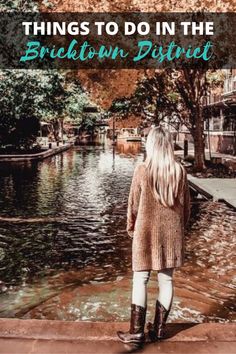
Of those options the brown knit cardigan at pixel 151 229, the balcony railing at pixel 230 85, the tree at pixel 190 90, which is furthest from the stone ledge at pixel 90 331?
the balcony railing at pixel 230 85

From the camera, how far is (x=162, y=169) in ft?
13.6

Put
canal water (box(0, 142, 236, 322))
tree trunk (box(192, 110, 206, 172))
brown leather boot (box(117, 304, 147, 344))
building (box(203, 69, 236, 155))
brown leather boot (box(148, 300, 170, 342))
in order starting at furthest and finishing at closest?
1. building (box(203, 69, 236, 155))
2. tree trunk (box(192, 110, 206, 172))
3. canal water (box(0, 142, 236, 322))
4. brown leather boot (box(148, 300, 170, 342))
5. brown leather boot (box(117, 304, 147, 344))

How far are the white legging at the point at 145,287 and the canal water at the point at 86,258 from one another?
1.44 metres

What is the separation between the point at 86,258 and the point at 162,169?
4.41 metres

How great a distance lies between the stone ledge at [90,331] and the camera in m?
4.39

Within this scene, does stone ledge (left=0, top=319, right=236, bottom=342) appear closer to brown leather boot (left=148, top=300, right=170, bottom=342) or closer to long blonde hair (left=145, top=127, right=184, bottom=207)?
brown leather boot (left=148, top=300, right=170, bottom=342)

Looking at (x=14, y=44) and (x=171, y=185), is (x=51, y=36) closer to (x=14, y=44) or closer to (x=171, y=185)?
(x=14, y=44)

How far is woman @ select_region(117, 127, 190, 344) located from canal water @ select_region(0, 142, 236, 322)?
5.05 feet

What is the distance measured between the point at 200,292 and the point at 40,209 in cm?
721

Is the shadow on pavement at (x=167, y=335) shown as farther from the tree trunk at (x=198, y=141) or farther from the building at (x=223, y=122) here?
the building at (x=223, y=122)

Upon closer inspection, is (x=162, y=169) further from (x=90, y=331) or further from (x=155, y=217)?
(x=90, y=331)

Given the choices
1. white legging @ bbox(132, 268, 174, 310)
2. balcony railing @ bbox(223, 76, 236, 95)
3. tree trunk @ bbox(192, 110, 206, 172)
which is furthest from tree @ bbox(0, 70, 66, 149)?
white legging @ bbox(132, 268, 174, 310)

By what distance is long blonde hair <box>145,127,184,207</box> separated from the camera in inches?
164

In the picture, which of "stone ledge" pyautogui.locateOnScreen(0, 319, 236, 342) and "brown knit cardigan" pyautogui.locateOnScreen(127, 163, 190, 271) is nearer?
"brown knit cardigan" pyautogui.locateOnScreen(127, 163, 190, 271)
